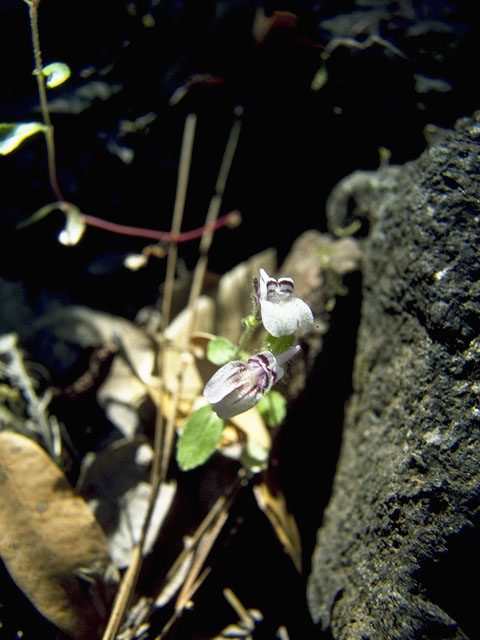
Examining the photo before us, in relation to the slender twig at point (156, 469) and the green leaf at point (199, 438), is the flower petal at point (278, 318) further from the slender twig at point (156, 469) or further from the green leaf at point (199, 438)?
the slender twig at point (156, 469)

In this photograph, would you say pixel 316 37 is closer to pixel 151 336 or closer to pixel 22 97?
pixel 22 97


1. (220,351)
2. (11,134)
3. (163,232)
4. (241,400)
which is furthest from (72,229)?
(241,400)

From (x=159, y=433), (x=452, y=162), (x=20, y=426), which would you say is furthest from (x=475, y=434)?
(x=20, y=426)

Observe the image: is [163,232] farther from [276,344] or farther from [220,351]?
[276,344]

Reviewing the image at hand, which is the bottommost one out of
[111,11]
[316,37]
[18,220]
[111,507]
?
[111,507]

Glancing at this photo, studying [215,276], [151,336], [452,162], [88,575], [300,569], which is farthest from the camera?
[215,276]

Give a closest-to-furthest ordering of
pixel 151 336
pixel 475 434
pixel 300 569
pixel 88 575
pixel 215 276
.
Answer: pixel 475 434 → pixel 88 575 → pixel 300 569 → pixel 151 336 → pixel 215 276
